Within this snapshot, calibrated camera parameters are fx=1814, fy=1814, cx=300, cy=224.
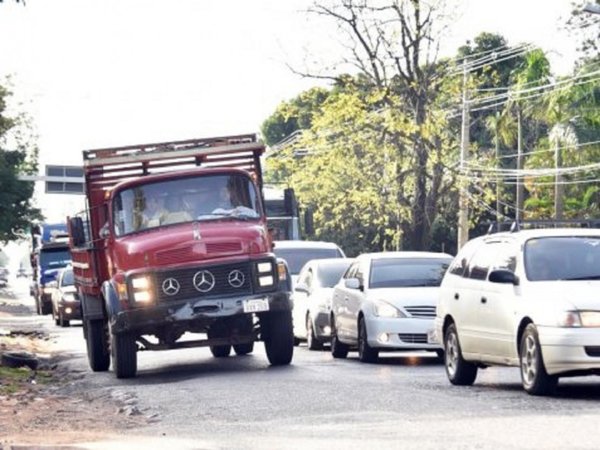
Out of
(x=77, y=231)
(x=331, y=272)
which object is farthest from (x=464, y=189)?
(x=77, y=231)

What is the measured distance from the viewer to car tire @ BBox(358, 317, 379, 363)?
25.0 metres

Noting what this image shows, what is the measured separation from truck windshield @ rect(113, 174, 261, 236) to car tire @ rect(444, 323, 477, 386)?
473cm

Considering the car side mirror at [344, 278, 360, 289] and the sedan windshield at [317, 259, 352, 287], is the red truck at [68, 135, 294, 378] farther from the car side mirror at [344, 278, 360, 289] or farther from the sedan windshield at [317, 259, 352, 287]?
the sedan windshield at [317, 259, 352, 287]

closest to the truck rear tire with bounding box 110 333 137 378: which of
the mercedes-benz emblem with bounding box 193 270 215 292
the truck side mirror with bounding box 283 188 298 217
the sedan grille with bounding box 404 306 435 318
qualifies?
the mercedes-benz emblem with bounding box 193 270 215 292

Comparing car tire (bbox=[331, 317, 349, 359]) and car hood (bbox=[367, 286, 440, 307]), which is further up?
car hood (bbox=[367, 286, 440, 307])

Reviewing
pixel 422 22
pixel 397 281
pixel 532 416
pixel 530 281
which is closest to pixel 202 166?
pixel 397 281

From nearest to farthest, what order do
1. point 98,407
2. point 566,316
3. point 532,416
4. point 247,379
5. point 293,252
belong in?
point 532,416, point 566,316, point 98,407, point 247,379, point 293,252

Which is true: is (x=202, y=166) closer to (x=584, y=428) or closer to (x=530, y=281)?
(x=530, y=281)

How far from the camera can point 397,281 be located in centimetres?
2580

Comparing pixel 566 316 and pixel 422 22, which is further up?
pixel 422 22

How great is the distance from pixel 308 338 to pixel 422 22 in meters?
21.0

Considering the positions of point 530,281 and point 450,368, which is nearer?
point 530,281

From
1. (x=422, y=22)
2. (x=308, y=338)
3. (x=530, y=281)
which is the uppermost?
(x=422, y=22)

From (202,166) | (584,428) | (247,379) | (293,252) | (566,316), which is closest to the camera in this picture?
(584,428)
